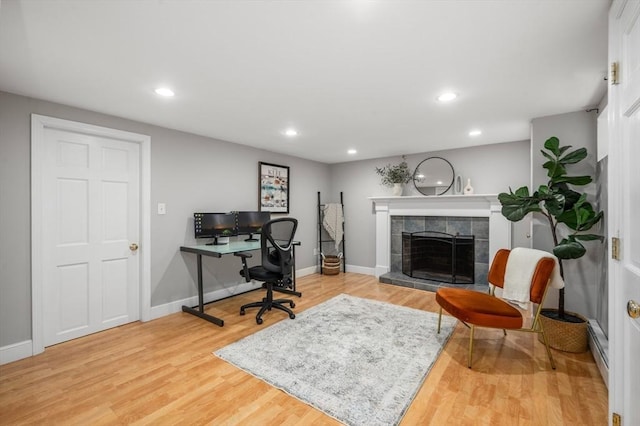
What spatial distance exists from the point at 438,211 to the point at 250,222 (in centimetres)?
291

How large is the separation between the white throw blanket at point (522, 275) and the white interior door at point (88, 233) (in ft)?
12.3

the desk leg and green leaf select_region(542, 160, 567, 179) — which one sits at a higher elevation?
green leaf select_region(542, 160, 567, 179)

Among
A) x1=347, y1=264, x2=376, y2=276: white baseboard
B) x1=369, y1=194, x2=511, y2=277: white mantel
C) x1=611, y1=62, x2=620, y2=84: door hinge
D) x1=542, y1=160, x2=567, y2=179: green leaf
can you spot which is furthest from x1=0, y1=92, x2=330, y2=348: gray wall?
x1=611, y1=62, x2=620, y2=84: door hinge

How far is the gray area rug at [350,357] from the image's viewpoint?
1.88m

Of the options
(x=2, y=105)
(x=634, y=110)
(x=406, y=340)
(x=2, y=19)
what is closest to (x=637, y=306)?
(x=634, y=110)

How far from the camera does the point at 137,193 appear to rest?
326 cm

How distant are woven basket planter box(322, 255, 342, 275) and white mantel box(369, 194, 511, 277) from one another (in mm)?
738

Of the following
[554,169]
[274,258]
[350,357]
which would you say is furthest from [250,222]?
[554,169]

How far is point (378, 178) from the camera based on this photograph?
5438 mm

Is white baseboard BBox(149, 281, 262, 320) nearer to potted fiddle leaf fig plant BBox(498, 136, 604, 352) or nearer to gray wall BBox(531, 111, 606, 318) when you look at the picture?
potted fiddle leaf fig plant BBox(498, 136, 604, 352)

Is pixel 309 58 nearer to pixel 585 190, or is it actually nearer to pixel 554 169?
pixel 554 169

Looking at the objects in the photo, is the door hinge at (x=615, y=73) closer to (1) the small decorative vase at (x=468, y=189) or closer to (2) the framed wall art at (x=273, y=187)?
(1) the small decorative vase at (x=468, y=189)

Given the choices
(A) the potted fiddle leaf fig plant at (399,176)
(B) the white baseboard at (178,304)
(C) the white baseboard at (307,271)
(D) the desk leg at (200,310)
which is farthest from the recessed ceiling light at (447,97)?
(C) the white baseboard at (307,271)

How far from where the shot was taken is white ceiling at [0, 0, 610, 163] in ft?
4.71
